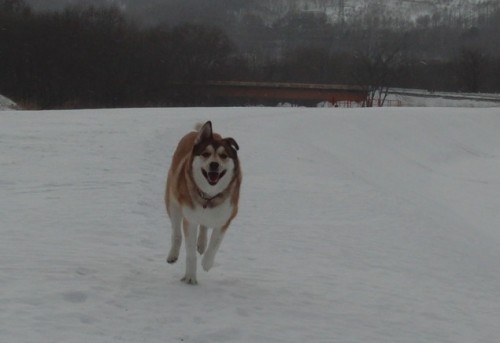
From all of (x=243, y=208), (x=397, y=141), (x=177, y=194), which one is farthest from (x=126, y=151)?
(x=397, y=141)

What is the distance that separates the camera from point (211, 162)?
20.0 ft

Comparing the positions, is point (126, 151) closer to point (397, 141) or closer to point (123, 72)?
point (397, 141)

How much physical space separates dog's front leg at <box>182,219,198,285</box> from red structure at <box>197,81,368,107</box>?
8263 cm

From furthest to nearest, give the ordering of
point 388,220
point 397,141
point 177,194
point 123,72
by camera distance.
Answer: point 123,72
point 397,141
point 388,220
point 177,194

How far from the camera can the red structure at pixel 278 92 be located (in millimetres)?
89125

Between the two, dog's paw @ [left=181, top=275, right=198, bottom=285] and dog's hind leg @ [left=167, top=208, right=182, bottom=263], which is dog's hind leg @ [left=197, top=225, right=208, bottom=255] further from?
dog's paw @ [left=181, top=275, right=198, bottom=285]

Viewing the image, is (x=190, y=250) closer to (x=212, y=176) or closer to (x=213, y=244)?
(x=213, y=244)

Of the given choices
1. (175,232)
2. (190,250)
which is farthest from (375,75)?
(190,250)

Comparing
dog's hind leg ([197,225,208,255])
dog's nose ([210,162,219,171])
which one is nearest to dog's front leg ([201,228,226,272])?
dog's hind leg ([197,225,208,255])

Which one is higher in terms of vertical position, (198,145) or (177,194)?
(198,145)

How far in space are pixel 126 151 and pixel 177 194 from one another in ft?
38.1

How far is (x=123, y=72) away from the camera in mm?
78875

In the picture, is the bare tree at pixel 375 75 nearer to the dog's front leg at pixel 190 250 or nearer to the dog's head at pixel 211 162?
the dog's front leg at pixel 190 250

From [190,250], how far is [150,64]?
79413 millimetres
